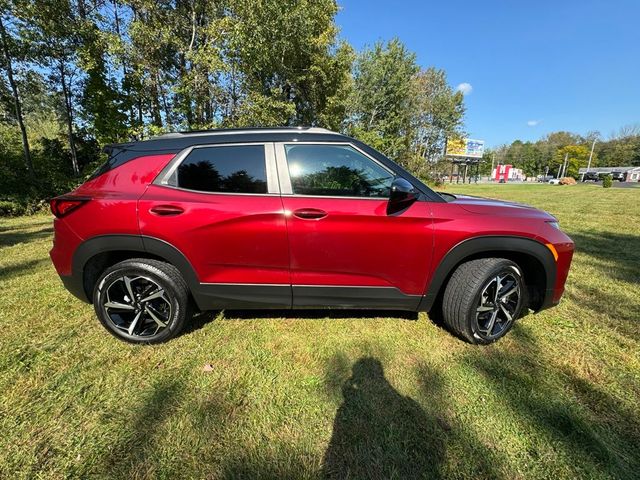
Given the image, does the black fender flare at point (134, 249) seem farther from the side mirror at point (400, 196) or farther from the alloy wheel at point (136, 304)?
the side mirror at point (400, 196)

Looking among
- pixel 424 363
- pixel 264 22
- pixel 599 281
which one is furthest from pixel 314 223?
pixel 264 22

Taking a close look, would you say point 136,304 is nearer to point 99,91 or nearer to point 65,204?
point 65,204

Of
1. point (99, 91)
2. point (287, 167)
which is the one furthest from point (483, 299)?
point (99, 91)

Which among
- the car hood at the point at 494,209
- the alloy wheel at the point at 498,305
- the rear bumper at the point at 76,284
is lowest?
the alloy wheel at the point at 498,305

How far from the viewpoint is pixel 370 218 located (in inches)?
94.7

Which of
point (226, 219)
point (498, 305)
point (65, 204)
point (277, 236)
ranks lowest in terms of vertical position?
point (498, 305)

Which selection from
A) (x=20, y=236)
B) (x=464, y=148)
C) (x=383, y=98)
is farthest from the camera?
(x=464, y=148)

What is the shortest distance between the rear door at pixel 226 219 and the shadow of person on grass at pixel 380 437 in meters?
0.99

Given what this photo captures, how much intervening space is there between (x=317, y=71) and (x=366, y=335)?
55.8ft

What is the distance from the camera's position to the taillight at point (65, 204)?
2.53 m

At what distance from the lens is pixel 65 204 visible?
2.55 m

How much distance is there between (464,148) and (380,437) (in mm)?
44025

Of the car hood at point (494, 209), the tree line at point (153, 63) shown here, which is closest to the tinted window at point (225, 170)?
the car hood at point (494, 209)

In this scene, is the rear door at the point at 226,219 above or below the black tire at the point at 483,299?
above
